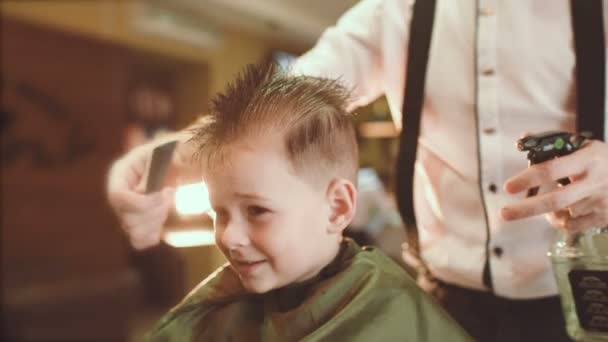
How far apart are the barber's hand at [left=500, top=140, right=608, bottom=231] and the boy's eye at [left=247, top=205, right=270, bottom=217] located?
288 millimetres

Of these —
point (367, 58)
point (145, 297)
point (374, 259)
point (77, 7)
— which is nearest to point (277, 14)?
point (77, 7)

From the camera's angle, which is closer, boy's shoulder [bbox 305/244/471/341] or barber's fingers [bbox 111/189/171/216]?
boy's shoulder [bbox 305/244/471/341]

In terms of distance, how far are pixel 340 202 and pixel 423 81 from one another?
0.29m

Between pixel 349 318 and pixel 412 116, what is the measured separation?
1.19 ft

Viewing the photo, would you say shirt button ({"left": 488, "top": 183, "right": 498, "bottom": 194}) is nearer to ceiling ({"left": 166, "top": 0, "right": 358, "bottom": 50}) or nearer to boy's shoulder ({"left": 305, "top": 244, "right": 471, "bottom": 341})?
boy's shoulder ({"left": 305, "top": 244, "right": 471, "bottom": 341})

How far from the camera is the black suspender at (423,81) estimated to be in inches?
32.2

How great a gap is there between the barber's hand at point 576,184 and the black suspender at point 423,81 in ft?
0.58

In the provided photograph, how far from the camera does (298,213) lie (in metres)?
0.73

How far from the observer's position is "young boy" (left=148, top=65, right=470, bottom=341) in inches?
28.1

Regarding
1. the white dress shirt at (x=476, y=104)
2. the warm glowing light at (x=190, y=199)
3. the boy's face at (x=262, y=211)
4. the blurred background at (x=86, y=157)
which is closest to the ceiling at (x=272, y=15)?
the blurred background at (x=86, y=157)

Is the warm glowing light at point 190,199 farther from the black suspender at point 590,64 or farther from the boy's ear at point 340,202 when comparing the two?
the black suspender at point 590,64

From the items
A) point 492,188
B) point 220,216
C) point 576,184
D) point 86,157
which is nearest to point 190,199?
point 220,216

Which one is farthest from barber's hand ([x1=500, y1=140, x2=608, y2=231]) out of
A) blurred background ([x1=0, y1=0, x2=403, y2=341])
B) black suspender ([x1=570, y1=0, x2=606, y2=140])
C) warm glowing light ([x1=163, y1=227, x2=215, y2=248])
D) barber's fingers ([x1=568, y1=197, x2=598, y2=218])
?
warm glowing light ([x1=163, y1=227, x2=215, y2=248])

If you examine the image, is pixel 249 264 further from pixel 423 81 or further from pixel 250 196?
pixel 423 81
